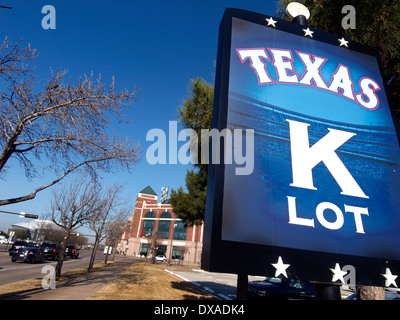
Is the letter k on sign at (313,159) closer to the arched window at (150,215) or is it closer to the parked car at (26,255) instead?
the parked car at (26,255)

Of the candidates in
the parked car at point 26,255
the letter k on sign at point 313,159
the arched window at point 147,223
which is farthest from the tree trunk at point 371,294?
the arched window at point 147,223

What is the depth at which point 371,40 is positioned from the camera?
23.0 feet

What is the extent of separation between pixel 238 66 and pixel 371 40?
600 centimetres

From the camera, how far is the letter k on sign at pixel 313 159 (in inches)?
125

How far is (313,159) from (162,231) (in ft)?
202

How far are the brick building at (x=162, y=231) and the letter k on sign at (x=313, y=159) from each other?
50.5 metres

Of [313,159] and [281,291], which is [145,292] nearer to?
[281,291]

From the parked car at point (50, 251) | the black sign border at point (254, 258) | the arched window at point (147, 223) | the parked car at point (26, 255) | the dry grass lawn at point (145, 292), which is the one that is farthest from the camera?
the arched window at point (147, 223)

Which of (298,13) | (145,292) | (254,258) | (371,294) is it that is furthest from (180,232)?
(254,258)

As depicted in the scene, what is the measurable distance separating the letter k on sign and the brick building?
5048 cm

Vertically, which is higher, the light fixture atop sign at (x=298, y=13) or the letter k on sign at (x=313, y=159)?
the light fixture atop sign at (x=298, y=13)

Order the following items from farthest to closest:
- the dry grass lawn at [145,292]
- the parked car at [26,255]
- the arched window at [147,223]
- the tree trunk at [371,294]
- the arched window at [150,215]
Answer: the arched window at [150,215]
the arched window at [147,223]
the parked car at [26,255]
the dry grass lawn at [145,292]
the tree trunk at [371,294]
